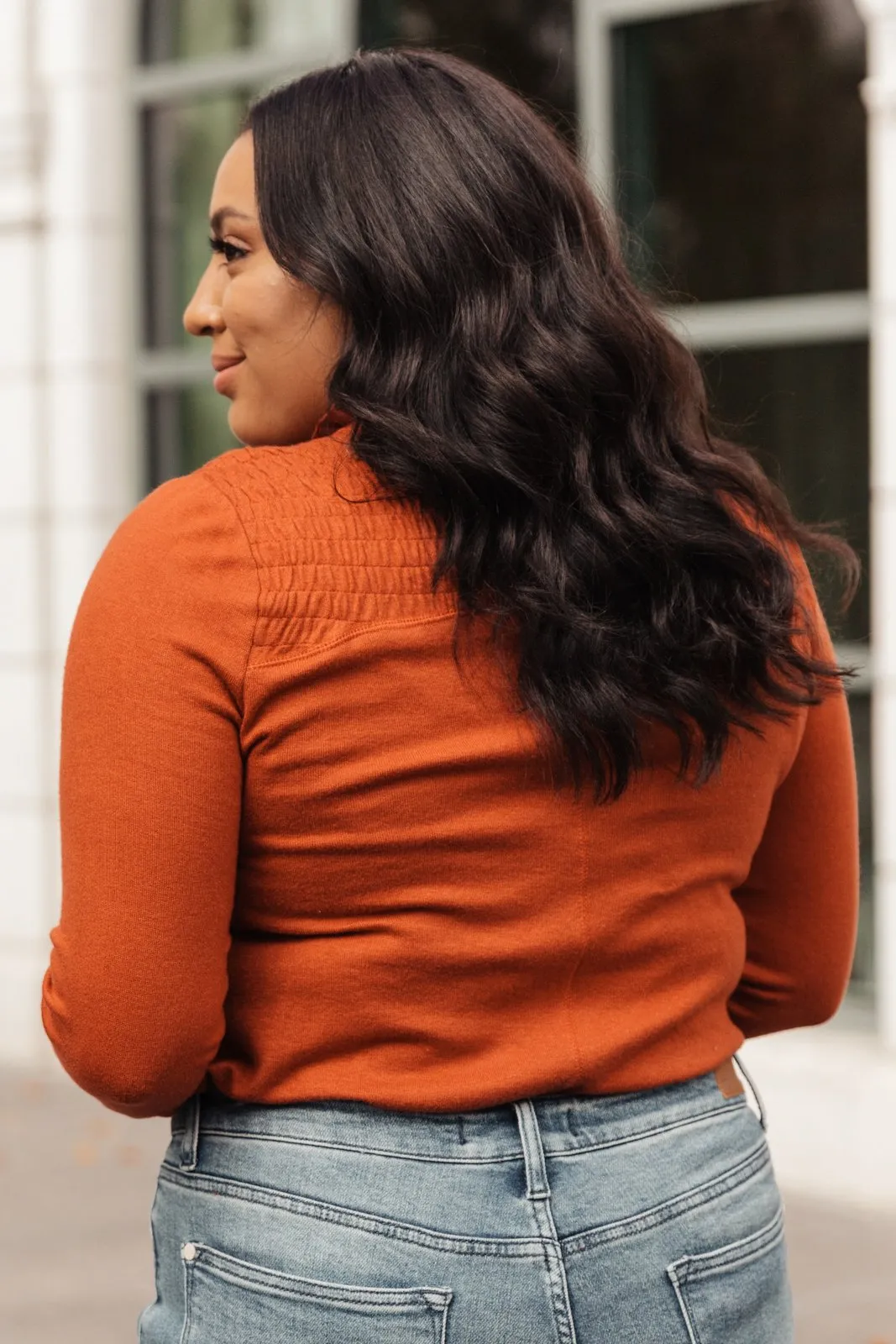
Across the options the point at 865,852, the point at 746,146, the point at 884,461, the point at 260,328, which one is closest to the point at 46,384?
the point at 746,146

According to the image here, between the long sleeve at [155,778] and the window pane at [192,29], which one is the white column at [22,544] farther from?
the long sleeve at [155,778]

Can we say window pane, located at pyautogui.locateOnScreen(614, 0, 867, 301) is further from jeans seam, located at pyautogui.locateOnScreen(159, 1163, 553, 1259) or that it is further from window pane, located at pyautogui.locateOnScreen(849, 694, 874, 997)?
jeans seam, located at pyautogui.locateOnScreen(159, 1163, 553, 1259)

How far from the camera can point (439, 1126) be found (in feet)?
5.29

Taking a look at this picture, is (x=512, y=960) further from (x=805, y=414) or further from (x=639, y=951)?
(x=805, y=414)

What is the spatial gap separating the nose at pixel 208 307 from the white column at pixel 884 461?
377 centimetres

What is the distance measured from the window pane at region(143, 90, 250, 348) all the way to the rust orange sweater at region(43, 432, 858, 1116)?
20.2 feet

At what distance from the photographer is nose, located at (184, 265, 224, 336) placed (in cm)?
180

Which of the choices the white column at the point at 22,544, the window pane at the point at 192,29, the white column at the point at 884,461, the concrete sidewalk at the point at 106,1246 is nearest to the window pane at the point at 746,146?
the white column at the point at 884,461

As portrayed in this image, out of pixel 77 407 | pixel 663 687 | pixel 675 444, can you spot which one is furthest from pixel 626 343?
pixel 77 407

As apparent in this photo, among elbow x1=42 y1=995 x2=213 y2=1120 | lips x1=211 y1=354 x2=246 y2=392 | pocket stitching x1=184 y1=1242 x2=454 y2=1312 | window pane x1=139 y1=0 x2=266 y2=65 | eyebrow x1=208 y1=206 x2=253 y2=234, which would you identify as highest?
window pane x1=139 y1=0 x2=266 y2=65

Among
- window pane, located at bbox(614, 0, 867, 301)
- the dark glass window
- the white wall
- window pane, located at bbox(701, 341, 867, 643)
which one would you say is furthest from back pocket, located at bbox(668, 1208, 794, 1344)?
the white wall

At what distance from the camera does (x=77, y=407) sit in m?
7.32

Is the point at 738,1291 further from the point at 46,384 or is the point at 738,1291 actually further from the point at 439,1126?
the point at 46,384

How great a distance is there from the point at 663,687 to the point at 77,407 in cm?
596
